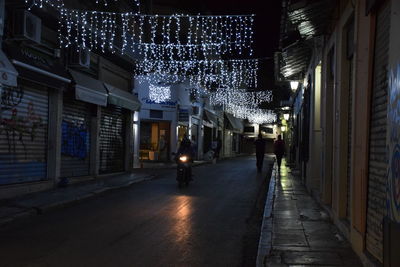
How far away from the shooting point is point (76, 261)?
20.4ft

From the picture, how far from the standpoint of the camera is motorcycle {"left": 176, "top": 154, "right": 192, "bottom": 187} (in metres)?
16.1

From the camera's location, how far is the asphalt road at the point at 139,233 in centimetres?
642

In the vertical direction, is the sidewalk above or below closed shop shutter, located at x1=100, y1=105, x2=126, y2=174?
below

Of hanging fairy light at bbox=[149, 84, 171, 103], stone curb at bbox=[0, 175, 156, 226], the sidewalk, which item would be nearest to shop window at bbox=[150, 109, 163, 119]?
hanging fairy light at bbox=[149, 84, 171, 103]

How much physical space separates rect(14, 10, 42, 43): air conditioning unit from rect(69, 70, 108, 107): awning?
9.48 ft

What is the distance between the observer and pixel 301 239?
24.2 feet

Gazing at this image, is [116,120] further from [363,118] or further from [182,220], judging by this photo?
[363,118]

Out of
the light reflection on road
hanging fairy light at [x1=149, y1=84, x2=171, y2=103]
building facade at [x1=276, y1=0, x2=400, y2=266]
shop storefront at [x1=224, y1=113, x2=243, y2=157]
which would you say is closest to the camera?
building facade at [x1=276, y1=0, x2=400, y2=266]

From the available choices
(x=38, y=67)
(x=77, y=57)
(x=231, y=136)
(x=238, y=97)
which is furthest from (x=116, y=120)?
(x=231, y=136)

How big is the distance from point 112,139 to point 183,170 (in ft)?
17.5

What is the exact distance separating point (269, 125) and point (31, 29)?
65077mm

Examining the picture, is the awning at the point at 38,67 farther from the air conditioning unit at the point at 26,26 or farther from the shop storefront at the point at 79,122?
the shop storefront at the point at 79,122

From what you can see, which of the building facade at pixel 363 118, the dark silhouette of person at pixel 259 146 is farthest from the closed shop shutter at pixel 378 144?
the dark silhouette of person at pixel 259 146

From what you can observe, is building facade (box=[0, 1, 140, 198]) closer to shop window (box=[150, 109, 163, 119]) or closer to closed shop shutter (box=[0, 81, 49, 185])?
closed shop shutter (box=[0, 81, 49, 185])
